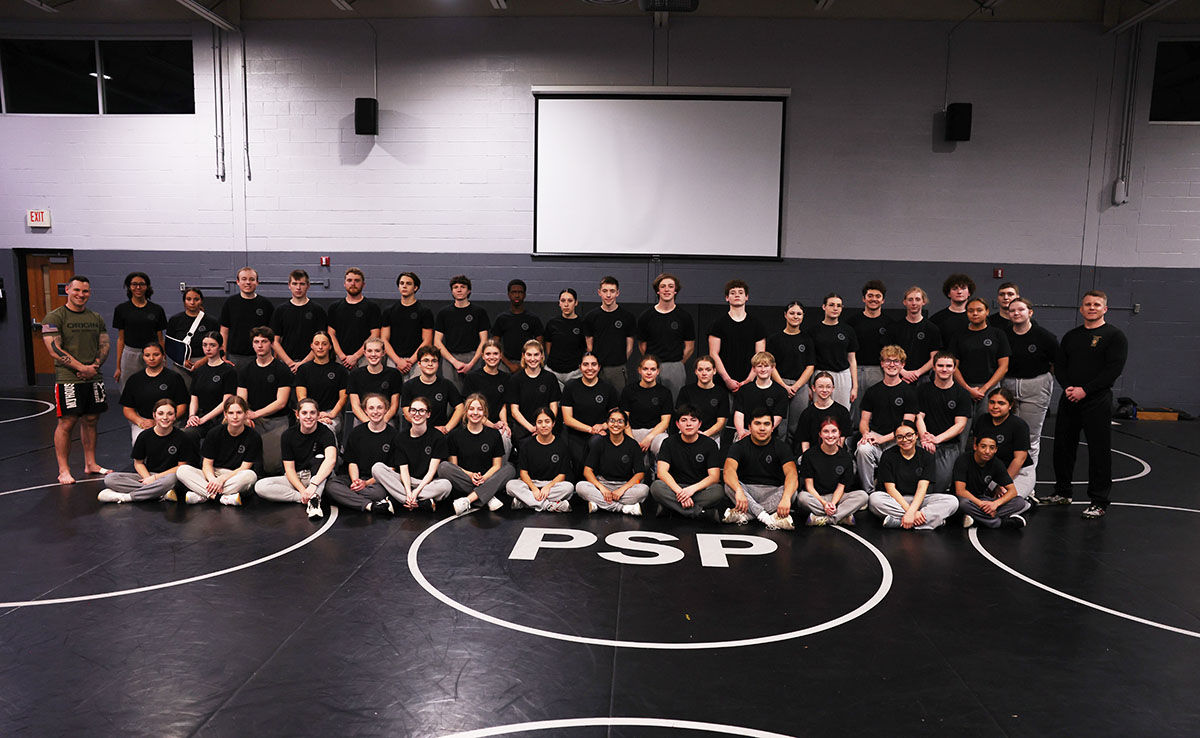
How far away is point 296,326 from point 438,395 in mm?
2227

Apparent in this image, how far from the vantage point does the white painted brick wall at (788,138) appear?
11.4m

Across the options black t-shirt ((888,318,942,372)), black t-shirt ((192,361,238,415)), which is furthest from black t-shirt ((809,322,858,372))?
black t-shirt ((192,361,238,415))

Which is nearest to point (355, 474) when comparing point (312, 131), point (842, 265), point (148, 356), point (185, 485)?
point (185, 485)

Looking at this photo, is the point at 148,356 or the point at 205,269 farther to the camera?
the point at 205,269

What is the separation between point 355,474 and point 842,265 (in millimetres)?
8233

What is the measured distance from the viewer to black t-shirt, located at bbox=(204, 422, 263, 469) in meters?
6.86

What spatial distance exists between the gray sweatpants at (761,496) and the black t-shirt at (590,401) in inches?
57.1

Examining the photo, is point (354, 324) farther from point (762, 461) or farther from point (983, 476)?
point (983, 476)

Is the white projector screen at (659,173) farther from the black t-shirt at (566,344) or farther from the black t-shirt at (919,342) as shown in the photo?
the black t-shirt at (919,342)

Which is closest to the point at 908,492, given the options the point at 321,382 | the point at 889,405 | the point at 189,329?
the point at 889,405

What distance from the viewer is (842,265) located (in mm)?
11711

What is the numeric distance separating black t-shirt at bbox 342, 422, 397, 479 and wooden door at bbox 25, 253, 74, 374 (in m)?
9.13

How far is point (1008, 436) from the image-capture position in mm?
6746

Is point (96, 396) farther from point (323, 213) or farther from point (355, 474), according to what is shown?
point (323, 213)
